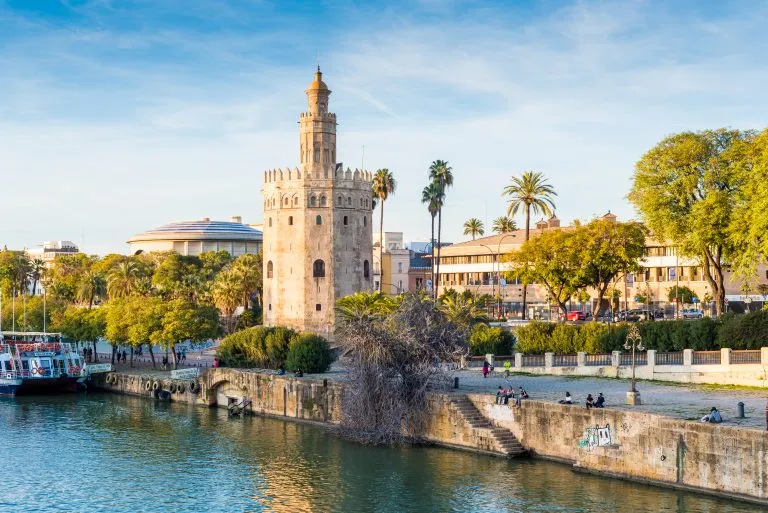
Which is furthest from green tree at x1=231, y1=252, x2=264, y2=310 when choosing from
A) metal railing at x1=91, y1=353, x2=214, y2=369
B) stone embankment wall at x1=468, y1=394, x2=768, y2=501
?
stone embankment wall at x1=468, y1=394, x2=768, y2=501

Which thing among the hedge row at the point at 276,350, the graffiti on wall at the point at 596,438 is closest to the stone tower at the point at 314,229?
the hedge row at the point at 276,350

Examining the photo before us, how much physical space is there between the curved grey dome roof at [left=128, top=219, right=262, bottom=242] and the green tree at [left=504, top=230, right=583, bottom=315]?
9906 centimetres

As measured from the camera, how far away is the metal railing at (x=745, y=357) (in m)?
47.9

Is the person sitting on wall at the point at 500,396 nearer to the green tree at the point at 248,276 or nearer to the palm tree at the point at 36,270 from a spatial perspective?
the green tree at the point at 248,276

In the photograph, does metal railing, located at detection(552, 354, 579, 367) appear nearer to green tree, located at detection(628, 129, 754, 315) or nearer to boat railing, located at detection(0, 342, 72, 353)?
green tree, located at detection(628, 129, 754, 315)

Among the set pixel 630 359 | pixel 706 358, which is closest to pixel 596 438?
pixel 706 358

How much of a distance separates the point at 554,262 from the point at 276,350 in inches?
857

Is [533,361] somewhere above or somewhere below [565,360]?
below

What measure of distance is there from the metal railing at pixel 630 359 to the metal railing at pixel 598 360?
2.04 feet

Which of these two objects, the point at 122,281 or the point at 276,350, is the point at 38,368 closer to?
the point at 276,350

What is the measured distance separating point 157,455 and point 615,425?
71.0 ft

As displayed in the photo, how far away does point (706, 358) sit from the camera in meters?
49.9

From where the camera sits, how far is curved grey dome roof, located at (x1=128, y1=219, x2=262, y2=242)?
16788cm

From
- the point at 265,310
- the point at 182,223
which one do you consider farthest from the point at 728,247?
the point at 182,223
